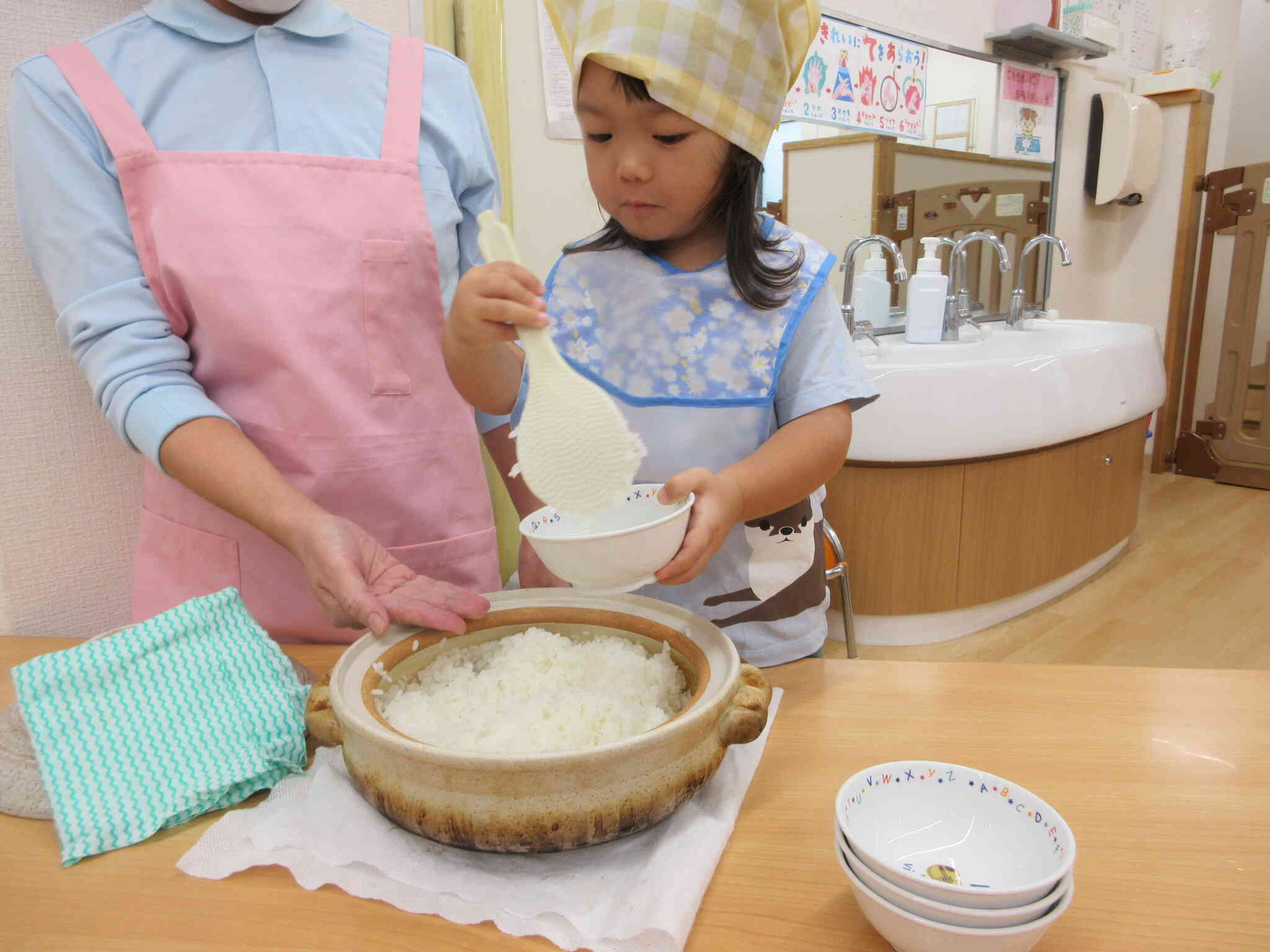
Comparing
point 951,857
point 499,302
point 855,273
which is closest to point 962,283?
point 855,273

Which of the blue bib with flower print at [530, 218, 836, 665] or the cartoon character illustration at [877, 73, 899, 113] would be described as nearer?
the blue bib with flower print at [530, 218, 836, 665]

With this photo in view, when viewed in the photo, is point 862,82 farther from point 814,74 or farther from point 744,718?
point 744,718

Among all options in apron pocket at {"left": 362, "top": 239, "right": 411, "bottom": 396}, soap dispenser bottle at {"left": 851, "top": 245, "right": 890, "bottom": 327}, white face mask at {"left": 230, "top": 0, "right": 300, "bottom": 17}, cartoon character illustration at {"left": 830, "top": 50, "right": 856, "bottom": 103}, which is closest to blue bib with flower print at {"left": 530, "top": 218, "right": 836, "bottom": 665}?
apron pocket at {"left": 362, "top": 239, "right": 411, "bottom": 396}

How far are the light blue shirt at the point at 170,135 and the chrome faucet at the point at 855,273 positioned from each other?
1.43 meters

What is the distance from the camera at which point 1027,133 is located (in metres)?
3.32

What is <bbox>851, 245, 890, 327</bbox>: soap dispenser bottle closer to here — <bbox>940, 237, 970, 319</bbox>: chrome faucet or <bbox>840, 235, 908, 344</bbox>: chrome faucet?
<bbox>840, 235, 908, 344</bbox>: chrome faucet

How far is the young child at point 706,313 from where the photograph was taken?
29.7 inches

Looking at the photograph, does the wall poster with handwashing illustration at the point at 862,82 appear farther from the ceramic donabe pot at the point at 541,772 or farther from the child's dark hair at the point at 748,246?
the ceramic donabe pot at the point at 541,772

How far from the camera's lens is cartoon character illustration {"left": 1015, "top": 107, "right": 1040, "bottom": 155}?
10.8ft

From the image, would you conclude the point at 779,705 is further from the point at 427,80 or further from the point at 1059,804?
the point at 427,80

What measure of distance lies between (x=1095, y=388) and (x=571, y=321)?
85.6 inches

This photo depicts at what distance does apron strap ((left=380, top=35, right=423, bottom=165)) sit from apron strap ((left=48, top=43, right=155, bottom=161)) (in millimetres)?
256

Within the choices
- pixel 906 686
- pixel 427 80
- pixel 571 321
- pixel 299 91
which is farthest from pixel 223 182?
pixel 906 686

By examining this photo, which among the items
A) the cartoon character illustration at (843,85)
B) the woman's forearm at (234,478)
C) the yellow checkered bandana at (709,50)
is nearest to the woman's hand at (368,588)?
the woman's forearm at (234,478)
